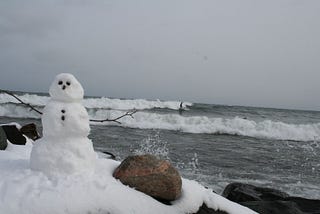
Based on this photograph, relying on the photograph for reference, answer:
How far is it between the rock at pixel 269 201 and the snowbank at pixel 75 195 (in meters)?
1.75

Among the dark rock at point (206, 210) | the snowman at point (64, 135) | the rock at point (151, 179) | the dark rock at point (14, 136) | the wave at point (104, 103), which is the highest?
the snowman at point (64, 135)

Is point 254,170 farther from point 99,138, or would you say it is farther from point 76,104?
point 76,104

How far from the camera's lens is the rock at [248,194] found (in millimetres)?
7406

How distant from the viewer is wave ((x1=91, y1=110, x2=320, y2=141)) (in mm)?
25109

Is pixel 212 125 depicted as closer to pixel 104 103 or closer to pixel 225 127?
pixel 225 127

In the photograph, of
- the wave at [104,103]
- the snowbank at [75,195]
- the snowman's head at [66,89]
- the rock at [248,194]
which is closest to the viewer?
the snowbank at [75,195]

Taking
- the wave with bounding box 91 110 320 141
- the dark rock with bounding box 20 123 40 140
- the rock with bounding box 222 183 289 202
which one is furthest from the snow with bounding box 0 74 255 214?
the wave with bounding box 91 110 320 141

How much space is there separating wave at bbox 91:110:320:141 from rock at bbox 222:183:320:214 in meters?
16.4

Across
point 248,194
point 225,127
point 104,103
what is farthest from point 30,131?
point 104,103

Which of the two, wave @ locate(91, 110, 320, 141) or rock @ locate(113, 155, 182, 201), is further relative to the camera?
wave @ locate(91, 110, 320, 141)

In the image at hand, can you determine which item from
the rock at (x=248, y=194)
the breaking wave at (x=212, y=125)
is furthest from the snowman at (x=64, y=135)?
the breaking wave at (x=212, y=125)

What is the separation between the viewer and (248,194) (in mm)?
7457

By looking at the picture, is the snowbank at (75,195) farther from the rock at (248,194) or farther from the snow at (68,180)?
the rock at (248,194)

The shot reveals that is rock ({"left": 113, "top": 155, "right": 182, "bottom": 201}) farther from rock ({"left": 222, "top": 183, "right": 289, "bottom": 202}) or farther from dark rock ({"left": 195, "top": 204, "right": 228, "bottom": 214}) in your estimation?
rock ({"left": 222, "top": 183, "right": 289, "bottom": 202})
